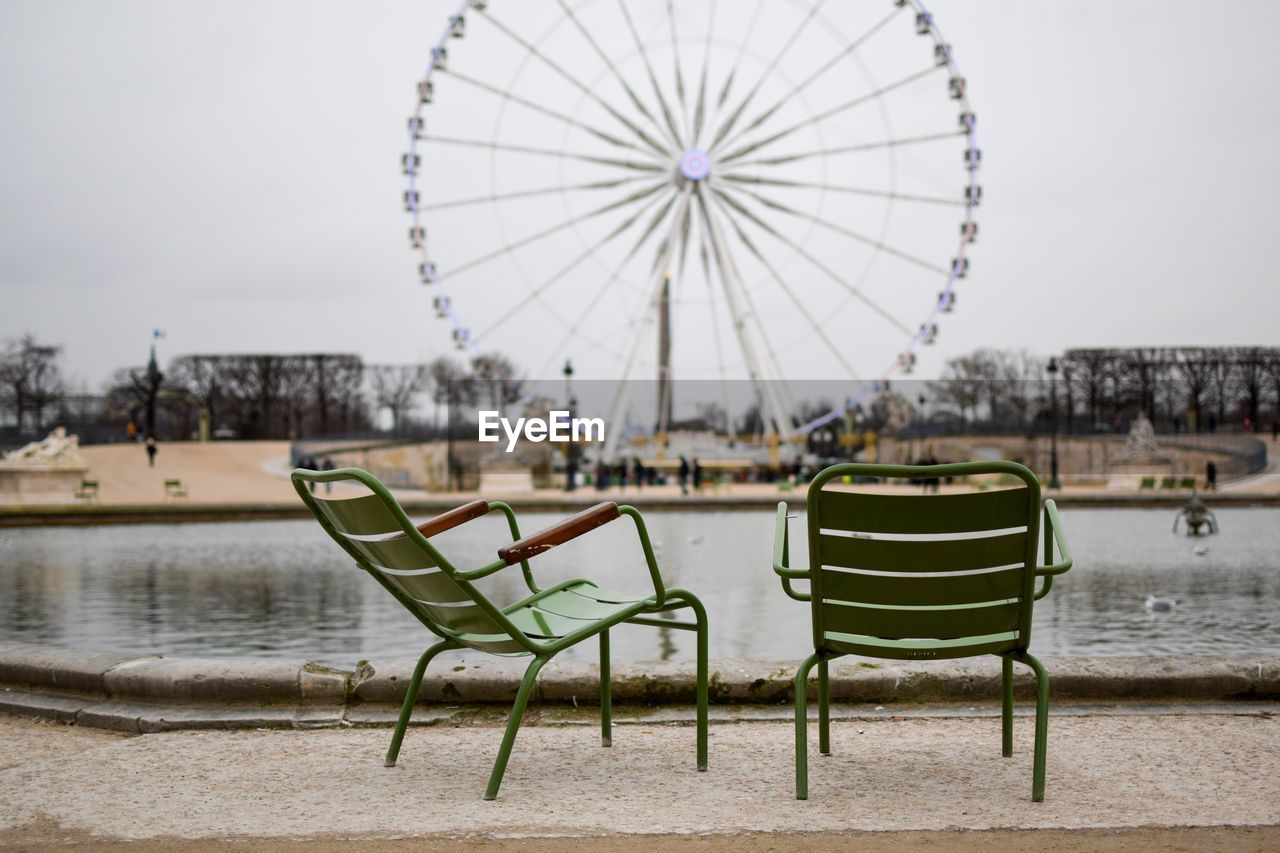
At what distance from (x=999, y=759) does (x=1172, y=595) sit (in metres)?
6.95

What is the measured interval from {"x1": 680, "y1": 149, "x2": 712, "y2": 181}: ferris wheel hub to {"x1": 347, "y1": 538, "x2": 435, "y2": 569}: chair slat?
25.5 m

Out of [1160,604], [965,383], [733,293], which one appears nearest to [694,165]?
[733,293]

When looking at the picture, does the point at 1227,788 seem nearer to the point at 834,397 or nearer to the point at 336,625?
the point at 336,625

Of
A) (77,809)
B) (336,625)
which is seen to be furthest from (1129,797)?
(336,625)

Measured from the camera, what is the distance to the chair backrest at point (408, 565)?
2.76 m

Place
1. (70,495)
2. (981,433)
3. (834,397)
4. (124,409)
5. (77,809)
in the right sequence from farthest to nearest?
(124,409), (981,433), (834,397), (70,495), (77,809)

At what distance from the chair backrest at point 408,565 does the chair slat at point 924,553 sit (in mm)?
728

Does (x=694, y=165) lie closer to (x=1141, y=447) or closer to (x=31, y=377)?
(x=1141, y=447)

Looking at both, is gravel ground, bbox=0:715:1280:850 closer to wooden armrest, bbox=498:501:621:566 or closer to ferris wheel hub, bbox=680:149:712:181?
wooden armrest, bbox=498:501:621:566

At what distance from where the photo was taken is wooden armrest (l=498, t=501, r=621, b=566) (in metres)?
2.74

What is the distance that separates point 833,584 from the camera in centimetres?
283

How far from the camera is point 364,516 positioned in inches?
113

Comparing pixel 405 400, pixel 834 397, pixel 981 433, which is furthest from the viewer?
pixel 405 400

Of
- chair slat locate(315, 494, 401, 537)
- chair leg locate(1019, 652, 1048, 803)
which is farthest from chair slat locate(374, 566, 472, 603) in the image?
chair leg locate(1019, 652, 1048, 803)
